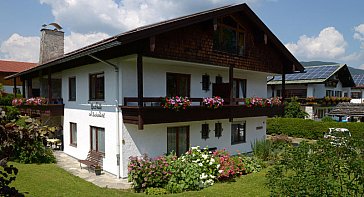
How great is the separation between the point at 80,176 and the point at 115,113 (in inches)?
122

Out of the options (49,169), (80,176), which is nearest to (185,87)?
(80,176)

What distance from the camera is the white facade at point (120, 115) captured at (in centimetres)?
1148

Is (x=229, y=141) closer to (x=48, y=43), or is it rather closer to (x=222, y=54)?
(x=222, y=54)

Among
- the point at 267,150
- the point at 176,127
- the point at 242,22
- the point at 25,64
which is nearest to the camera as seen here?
the point at 176,127

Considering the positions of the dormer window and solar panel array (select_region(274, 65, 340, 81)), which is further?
solar panel array (select_region(274, 65, 340, 81))

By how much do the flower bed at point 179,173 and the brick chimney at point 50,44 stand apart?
14734 mm

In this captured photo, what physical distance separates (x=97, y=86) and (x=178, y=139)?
15.8 ft

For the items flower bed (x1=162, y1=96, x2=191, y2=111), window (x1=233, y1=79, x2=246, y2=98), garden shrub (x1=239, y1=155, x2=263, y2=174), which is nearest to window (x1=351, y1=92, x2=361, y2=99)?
window (x1=233, y1=79, x2=246, y2=98)

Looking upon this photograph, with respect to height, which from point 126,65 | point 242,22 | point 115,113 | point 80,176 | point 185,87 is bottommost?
point 80,176

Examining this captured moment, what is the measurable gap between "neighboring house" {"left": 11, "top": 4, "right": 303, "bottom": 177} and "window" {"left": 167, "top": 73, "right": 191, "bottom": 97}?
2.0 inches

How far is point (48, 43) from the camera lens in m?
21.0

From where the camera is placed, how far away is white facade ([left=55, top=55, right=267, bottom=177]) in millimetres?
11484

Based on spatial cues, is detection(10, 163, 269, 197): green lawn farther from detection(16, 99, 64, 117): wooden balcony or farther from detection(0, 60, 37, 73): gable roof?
detection(0, 60, 37, 73): gable roof

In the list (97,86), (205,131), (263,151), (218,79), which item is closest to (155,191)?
(205,131)
